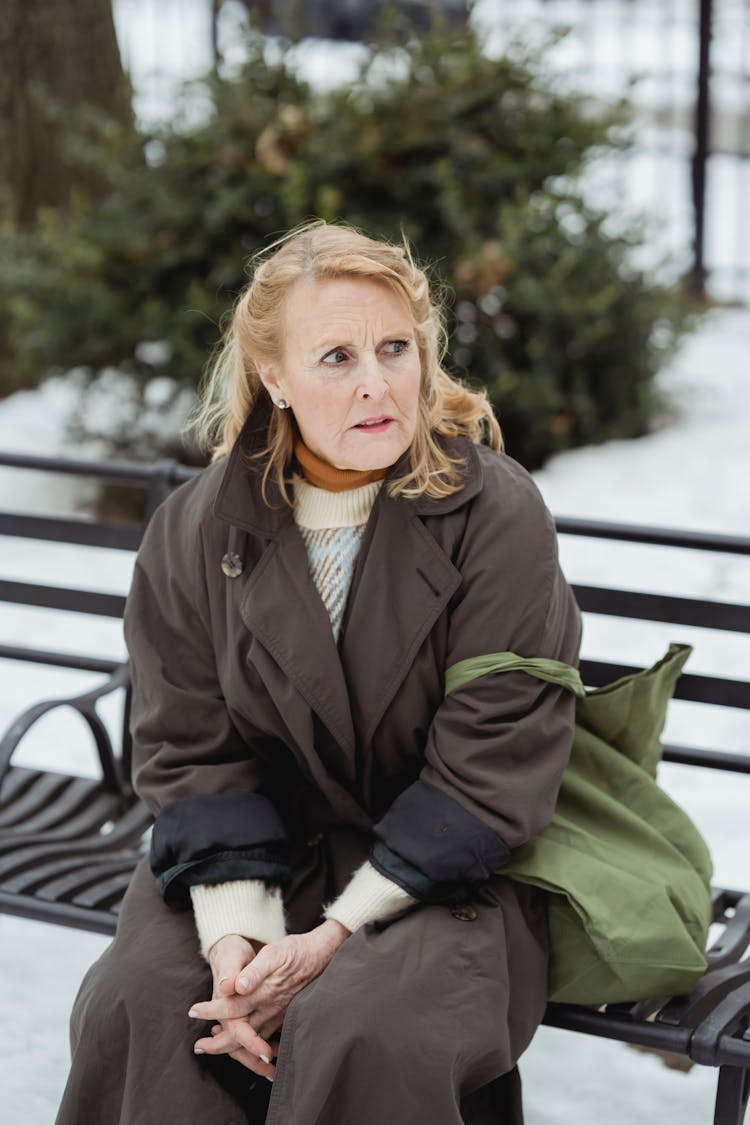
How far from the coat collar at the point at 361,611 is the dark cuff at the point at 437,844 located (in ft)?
0.51

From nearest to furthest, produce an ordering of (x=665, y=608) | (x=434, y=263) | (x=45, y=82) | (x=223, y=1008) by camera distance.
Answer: (x=223, y=1008) < (x=665, y=608) < (x=434, y=263) < (x=45, y=82)

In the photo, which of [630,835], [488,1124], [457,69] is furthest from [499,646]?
[457,69]

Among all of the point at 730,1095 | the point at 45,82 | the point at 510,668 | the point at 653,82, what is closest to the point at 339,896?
the point at 510,668

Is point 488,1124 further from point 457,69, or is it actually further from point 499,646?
point 457,69

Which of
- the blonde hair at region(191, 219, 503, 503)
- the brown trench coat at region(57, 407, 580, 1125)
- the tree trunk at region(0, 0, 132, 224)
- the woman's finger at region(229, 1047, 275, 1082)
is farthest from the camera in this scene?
the tree trunk at region(0, 0, 132, 224)

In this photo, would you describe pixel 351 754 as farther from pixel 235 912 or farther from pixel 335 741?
pixel 235 912

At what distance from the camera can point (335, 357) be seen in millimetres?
2629

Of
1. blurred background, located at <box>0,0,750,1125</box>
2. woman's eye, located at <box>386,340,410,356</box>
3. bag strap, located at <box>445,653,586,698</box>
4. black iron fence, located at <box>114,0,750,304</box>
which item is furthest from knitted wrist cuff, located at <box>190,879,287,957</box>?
black iron fence, located at <box>114,0,750,304</box>

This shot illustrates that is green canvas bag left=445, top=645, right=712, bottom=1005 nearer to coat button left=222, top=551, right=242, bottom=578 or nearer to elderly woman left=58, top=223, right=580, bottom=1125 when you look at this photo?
elderly woman left=58, top=223, right=580, bottom=1125

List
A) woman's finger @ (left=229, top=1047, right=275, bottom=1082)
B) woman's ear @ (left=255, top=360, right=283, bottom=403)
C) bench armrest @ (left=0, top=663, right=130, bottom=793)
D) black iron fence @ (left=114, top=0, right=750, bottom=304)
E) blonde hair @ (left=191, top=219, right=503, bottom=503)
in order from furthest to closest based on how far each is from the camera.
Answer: black iron fence @ (left=114, top=0, right=750, bottom=304), bench armrest @ (left=0, top=663, right=130, bottom=793), woman's ear @ (left=255, top=360, right=283, bottom=403), blonde hair @ (left=191, top=219, right=503, bottom=503), woman's finger @ (left=229, top=1047, right=275, bottom=1082)

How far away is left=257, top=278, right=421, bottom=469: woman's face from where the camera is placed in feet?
8.55

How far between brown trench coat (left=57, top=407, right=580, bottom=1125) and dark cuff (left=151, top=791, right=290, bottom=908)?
0.14 ft

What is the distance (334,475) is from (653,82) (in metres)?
10.3

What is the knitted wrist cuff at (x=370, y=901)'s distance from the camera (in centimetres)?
258
